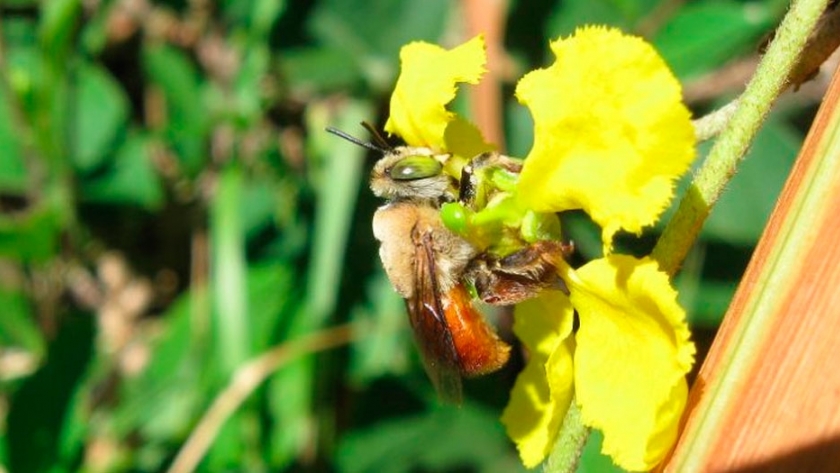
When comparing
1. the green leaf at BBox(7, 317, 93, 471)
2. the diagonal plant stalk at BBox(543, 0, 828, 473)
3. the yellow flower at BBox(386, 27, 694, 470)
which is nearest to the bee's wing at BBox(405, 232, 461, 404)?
the yellow flower at BBox(386, 27, 694, 470)

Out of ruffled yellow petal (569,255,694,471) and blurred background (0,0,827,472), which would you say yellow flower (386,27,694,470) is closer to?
ruffled yellow petal (569,255,694,471)

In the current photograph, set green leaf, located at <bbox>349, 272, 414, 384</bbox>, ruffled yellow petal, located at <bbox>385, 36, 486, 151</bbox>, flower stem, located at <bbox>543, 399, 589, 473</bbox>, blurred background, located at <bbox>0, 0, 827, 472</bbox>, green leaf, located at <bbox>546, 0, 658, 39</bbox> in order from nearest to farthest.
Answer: flower stem, located at <bbox>543, 399, 589, 473</bbox>
ruffled yellow petal, located at <bbox>385, 36, 486, 151</bbox>
green leaf, located at <bbox>546, 0, 658, 39</bbox>
blurred background, located at <bbox>0, 0, 827, 472</bbox>
green leaf, located at <bbox>349, 272, 414, 384</bbox>

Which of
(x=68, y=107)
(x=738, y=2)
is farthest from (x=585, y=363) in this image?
(x=68, y=107)

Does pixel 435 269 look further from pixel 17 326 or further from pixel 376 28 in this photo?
pixel 17 326

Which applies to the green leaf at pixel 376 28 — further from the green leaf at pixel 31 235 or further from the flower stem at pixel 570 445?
the flower stem at pixel 570 445

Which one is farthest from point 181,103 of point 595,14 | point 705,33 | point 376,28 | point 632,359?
point 632,359

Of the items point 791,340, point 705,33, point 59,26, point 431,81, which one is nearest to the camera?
point 791,340

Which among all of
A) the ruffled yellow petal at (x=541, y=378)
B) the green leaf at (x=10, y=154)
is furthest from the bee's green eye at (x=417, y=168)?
the green leaf at (x=10, y=154)
